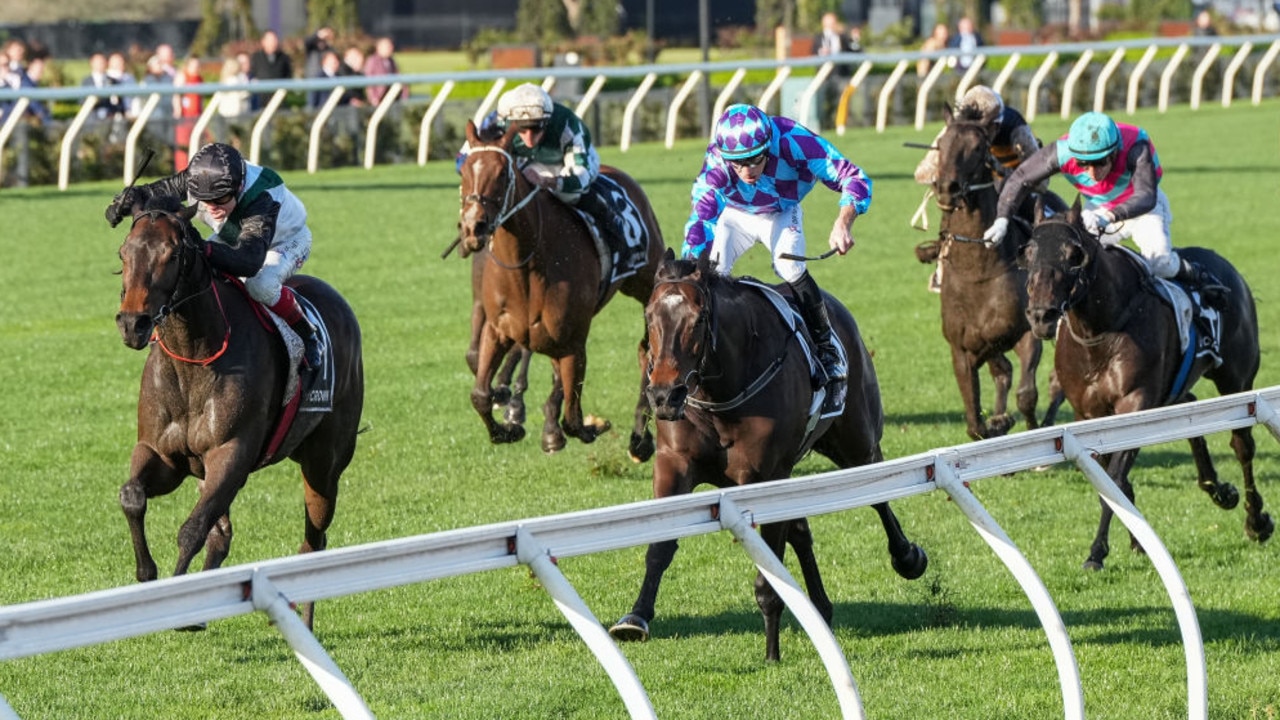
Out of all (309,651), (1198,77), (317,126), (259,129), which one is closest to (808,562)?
(309,651)

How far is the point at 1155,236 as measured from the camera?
27.4 feet

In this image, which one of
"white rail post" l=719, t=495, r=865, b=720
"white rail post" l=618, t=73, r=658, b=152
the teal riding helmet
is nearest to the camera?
"white rail post" l=719, t=495, r=865, b=720

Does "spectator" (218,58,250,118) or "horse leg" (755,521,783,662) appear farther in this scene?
"spectator" (218,58,250,118)

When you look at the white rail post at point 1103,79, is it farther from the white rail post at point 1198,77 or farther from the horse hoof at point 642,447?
the horse hoof at point 642,447

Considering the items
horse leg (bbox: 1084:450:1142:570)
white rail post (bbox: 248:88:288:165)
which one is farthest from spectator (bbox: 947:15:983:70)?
horse leg (bbox: 1084:450:1142:570)

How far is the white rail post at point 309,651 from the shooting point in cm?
316

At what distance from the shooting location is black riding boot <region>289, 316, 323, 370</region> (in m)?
6.49

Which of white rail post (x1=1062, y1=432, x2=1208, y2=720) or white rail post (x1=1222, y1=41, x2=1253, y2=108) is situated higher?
white rail post (x1=1222, y1=41, x2=1253, y2=108)

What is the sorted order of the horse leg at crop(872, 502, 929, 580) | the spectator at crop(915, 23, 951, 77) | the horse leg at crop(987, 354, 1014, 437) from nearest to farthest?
the horse leg at crop(872, 502, 929, 580) → the horse leg at crop(987, 354, 1014, 437) → the spectator at crop(915, 23, 951, 77)

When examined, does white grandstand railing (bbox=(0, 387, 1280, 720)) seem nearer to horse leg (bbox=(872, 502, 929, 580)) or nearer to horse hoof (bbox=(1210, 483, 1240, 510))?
horse leg (bbox=(872, 502, 929, 580))

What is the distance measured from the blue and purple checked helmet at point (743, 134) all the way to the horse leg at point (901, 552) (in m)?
1.31

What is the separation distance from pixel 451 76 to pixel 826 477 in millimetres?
16293

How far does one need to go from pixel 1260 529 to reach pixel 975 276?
205 cm

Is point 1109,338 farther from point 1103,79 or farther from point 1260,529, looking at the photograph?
point 1103,79
